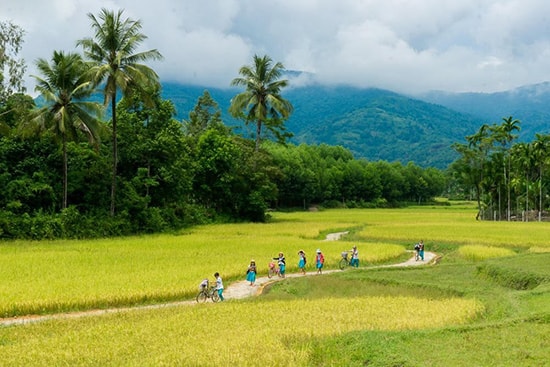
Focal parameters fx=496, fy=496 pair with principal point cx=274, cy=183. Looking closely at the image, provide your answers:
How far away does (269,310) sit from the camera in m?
16.1

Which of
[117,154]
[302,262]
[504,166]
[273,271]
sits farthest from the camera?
[504,166]

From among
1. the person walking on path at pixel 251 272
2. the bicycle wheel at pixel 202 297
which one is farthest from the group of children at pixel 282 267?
the bicycle wheel at pixel 202 297

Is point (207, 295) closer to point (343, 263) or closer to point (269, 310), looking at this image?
point (269, 310)

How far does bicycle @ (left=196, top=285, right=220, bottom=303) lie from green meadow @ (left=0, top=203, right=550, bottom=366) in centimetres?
84

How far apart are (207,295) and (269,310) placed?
359 centimetres

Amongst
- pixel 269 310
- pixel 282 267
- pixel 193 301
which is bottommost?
pixel 193 301

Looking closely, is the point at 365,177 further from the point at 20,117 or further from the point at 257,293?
the point at 257,293

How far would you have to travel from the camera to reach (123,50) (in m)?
37.1

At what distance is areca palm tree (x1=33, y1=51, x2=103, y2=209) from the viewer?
34.9 metres

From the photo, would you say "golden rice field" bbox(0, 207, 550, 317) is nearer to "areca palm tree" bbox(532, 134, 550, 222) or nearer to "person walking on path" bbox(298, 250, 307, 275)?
"person walking on path" bbox(298, 250, 307, 275)

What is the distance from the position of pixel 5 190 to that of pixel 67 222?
4.69 m

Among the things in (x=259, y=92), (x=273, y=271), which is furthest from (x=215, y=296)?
(x=259, y=92)

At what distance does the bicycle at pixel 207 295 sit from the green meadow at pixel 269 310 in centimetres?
84

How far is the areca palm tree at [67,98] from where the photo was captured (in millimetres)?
34875
